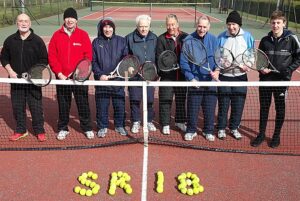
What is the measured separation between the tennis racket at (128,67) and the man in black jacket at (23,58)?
3.54ft

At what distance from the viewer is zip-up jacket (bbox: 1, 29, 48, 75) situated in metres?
4.88

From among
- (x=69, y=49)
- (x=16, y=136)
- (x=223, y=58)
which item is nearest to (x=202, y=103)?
(x=223, y=58)

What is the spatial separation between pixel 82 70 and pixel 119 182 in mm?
1692

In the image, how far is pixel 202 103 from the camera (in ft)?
17.8

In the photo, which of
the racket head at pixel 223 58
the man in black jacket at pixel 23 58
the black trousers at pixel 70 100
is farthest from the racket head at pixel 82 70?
the racket head at pixel 223 58

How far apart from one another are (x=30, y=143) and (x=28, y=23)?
72.1 inches

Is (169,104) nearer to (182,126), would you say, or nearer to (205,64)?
(182,126)

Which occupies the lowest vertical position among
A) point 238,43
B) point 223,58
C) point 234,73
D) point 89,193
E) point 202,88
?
point 89,193

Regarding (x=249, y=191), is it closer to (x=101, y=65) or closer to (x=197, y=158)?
(x=197, y=158)

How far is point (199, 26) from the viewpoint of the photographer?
4918mm

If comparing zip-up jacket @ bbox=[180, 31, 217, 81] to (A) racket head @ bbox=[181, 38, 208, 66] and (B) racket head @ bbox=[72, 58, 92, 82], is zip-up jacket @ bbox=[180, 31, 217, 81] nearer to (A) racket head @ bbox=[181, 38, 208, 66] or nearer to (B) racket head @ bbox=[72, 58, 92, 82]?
(A) racket head @ bbox=[181, 38, 208, 66]

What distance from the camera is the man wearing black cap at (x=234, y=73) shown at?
4902mm

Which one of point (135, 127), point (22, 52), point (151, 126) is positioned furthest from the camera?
point (151, 126)

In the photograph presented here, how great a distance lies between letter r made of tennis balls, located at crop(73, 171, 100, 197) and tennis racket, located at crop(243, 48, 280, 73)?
258 cm
